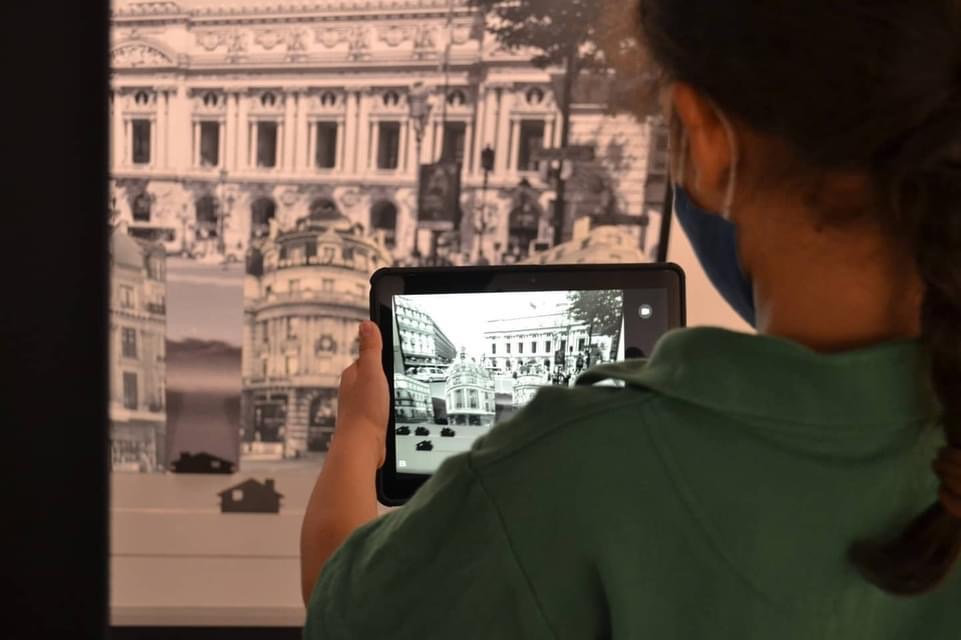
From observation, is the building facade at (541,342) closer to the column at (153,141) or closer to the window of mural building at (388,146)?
the window of mural building at (388,146)

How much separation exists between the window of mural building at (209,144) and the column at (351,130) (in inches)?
6.5

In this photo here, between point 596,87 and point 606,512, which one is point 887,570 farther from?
point 596,87

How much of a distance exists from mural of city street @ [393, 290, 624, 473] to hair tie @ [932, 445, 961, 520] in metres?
0.32

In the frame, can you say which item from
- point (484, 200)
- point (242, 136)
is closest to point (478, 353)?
point (484, 200)

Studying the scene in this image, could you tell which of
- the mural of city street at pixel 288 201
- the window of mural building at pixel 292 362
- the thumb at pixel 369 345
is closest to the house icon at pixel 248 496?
the mural of city street at pixel 288 201

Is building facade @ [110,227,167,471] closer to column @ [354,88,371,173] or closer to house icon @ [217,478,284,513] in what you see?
house icon @ [217,478,284,513]

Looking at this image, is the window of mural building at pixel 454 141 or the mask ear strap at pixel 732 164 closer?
the mask ear strap at pixel 732 164

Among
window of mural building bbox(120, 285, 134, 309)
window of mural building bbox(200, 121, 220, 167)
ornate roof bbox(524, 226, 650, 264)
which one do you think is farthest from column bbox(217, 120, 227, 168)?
ornate roof bbox(524, 226, 650, 264)

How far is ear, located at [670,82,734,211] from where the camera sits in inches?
14.1

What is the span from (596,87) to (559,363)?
54cm

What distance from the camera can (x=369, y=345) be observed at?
577mm

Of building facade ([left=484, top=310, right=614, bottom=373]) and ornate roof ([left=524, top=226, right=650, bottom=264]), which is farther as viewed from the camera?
ornate roof ([left=524, top=226, right=650, bottom=264])

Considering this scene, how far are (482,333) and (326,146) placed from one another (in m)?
0.55

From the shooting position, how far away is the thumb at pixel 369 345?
0.57 metres
